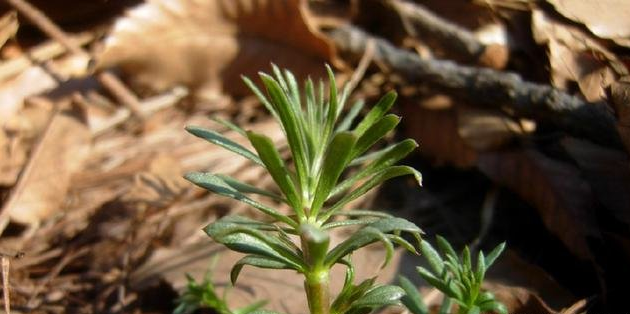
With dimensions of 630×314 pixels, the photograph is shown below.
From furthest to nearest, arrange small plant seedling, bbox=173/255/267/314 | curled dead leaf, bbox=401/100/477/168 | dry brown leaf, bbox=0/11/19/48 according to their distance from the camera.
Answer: dry brown leaf, bbox=0/11/19/48, curled dead leaf, bbox=401/100/477/168, small plant seedling, bbox=173/255/267/314

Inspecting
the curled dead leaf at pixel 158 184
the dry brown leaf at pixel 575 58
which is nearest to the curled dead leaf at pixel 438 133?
the dry brown leaf at pixel 575 58

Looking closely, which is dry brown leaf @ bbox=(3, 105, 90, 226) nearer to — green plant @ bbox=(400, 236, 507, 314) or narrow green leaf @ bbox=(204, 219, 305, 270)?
narrow green leaf @ bbox=(204, 219, 305, 270)

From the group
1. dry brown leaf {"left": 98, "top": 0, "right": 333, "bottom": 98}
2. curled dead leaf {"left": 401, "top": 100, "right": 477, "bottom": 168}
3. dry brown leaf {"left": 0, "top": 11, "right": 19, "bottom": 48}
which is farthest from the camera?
dry brown leaf {"left": 98, "top": 0, "right": 333, "bottom": 98}

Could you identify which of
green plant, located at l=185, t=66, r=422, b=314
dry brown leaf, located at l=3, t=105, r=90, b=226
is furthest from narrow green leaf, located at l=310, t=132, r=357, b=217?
dry brown leaf, located at l=3, t=105, r=90, b=226

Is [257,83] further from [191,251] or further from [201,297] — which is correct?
[201,297]

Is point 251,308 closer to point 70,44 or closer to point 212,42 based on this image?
point 212,42
